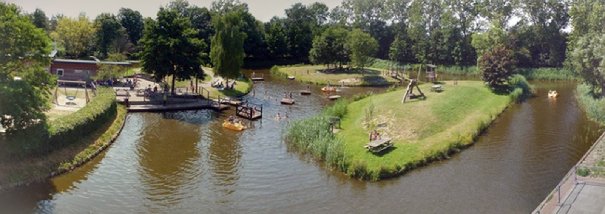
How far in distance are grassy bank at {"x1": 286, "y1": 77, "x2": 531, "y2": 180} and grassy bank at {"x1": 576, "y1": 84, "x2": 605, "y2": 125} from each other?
31.2 feet

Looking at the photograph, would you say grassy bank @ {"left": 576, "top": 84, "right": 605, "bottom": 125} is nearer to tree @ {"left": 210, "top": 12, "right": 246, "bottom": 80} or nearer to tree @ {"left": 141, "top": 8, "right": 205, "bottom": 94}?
tree @ {"left": 210, "top": 12, "right": 246, "bottom": 80}

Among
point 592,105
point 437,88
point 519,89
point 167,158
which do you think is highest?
point 437,88

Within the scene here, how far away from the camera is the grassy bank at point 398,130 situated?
42500 mm

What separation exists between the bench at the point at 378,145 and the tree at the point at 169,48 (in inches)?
1305

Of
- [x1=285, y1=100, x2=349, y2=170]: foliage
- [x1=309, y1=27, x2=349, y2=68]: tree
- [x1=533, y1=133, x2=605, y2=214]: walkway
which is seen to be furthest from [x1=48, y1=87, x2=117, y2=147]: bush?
[x1=309, y1=27, x2=349, y2=68]: tree

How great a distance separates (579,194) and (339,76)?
70.3 m

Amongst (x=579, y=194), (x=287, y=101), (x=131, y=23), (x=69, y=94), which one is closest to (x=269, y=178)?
(x=579, y=194)

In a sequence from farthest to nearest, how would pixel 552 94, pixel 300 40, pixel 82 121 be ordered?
pixel 300 40
pixel 552 94
pixel 82 121

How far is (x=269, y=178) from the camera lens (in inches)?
1615

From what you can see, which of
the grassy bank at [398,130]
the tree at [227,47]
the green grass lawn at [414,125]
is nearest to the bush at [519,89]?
the green grass lawn at [414,125]

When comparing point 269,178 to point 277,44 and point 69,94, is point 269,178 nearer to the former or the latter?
point 69,94

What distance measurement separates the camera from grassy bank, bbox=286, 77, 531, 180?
42.5 meters

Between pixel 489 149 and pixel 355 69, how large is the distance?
203 ft

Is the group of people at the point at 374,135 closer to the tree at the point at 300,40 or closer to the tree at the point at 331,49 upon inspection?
the tree at the point at 331,49
